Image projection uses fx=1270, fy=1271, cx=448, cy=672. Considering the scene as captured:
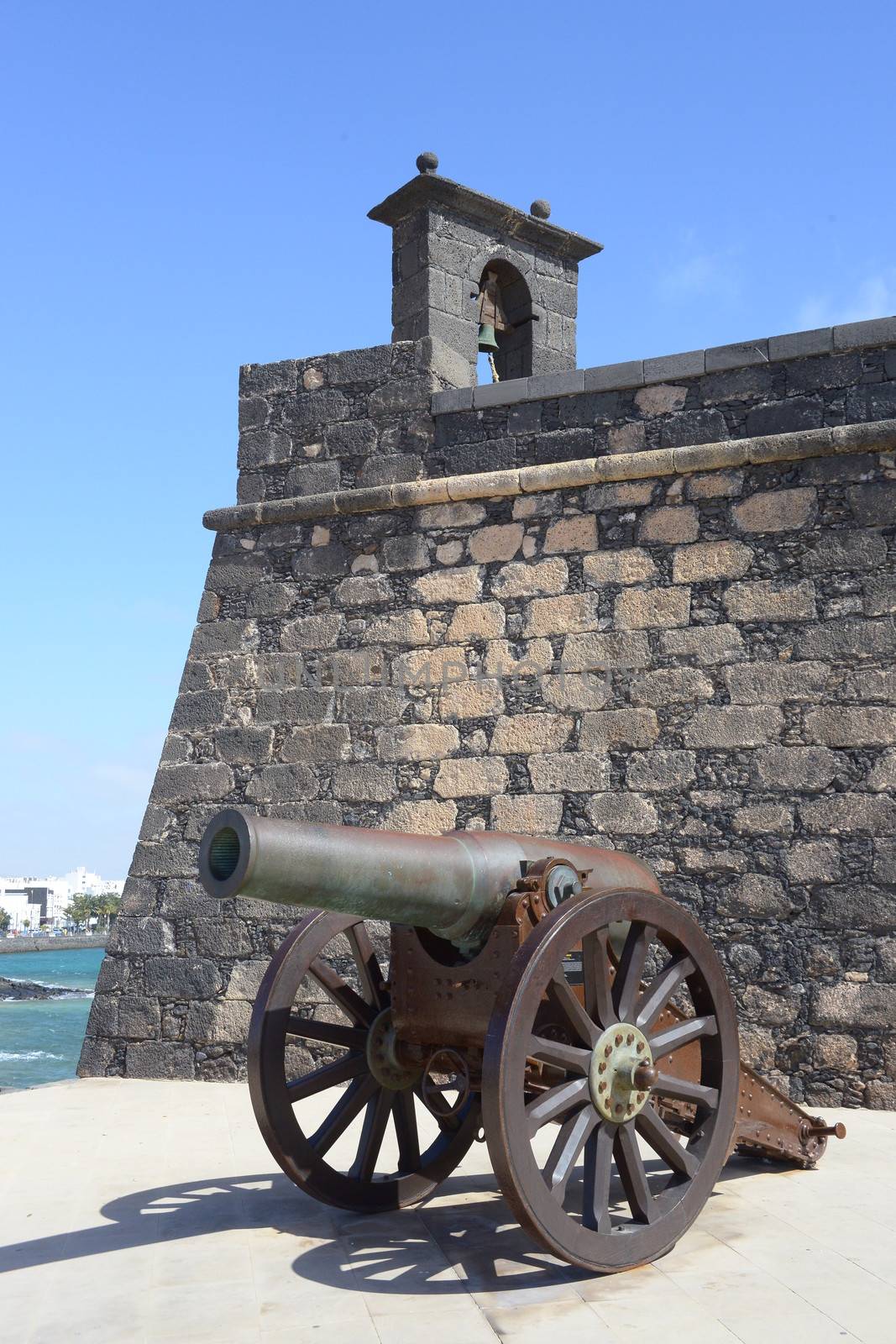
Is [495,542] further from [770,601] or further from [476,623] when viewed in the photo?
[770,601]

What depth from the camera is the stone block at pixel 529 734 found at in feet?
20.2

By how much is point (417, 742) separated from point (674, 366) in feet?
7.39

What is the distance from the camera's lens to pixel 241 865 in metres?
2.72

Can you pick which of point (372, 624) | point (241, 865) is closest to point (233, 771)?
point (372, 624)

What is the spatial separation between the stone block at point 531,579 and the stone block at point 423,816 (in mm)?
1102

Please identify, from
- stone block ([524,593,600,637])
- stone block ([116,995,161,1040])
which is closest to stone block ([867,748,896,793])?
stone block ([524,593,600,637])

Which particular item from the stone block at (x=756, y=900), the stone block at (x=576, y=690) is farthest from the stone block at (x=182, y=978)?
the stone block at (x=756, y=900)

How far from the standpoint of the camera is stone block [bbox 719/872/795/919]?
221 inches

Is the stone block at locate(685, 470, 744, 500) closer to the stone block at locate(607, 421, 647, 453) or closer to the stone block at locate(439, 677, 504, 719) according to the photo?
the stone block at locate(607, 421, 647, 453)

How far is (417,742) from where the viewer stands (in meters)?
6.48

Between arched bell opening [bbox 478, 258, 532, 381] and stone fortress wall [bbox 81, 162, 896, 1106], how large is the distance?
764 millimetres

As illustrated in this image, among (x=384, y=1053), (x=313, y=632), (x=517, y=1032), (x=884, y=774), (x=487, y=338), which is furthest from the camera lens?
(x=487, y=338)

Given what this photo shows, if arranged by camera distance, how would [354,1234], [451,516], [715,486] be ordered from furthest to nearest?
[451,516] → [715,486] → [354,1234]

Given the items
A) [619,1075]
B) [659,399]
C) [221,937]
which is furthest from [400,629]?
[619,1075]
